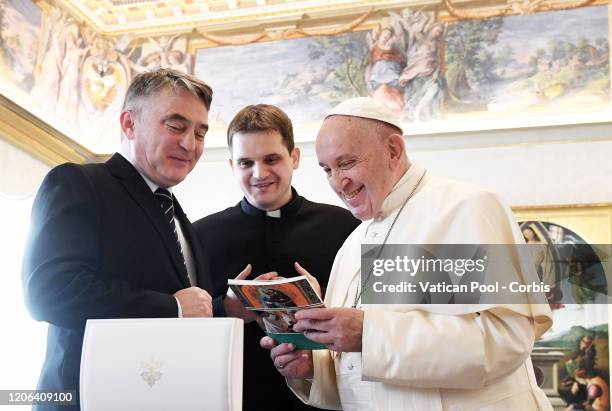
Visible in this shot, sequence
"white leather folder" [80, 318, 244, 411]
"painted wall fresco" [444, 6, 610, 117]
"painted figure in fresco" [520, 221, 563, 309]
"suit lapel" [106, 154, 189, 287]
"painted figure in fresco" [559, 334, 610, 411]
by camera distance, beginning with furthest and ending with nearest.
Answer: "painted wall fresco" [444, 6, 610, 117], "painted figure in fresco" [520, 221, 563, 309], "painted figure in fresco" [559, 334, 610, 411], "suit lapel" [106, 154, 189, 287], "white leather folder" [80, 318, 244, 411]

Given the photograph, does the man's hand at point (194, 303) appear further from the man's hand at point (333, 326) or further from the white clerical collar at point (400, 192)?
the white clerical collar at point (400, 192)

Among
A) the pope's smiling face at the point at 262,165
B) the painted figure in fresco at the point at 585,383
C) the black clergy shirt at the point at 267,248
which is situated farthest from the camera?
the painted figure in fresco at the point at 585,383

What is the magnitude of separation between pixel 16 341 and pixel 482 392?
23.5 feet

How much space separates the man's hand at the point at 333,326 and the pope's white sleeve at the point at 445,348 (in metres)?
0.04

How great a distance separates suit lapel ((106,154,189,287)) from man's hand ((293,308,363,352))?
0.50m

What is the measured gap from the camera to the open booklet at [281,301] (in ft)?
7.52

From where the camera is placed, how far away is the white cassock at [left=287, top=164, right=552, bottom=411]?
234 centimetres

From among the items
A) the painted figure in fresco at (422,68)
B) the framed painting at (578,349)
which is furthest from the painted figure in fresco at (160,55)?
the framed painting at (578,349)

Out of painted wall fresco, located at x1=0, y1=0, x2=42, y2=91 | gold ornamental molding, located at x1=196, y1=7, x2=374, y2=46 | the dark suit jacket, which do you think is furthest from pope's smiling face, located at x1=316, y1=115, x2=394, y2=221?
gold ornamental molding, located at x1=196, y1=7, x2=374, y2=46

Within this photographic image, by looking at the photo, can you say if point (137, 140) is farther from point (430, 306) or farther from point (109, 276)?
point (430, 306)

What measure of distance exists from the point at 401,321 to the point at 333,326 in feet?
0.80

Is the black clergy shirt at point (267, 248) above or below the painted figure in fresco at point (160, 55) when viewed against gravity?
below

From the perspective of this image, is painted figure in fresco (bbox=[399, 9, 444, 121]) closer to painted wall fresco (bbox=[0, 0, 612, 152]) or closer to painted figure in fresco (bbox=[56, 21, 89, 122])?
painted wall fresco (bbox=[0, 0, 612, 152])

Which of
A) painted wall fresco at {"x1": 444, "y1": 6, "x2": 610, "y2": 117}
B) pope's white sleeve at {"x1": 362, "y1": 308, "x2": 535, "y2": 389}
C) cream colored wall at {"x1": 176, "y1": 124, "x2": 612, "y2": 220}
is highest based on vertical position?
painted wall fresco at {"x1": 444, "y1": 6, "x2": 610, "y2": 117}
